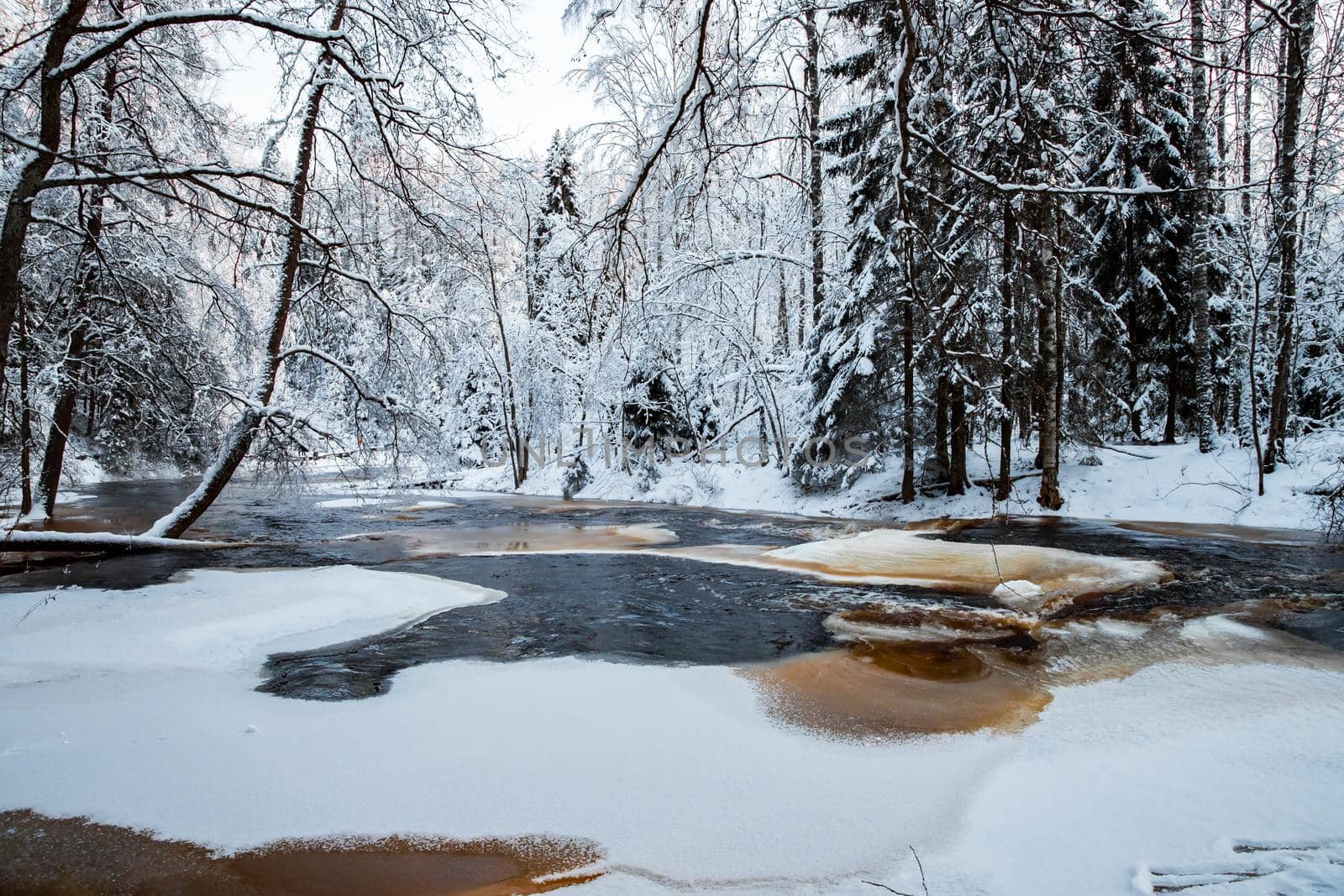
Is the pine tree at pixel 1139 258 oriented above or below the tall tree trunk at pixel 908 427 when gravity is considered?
above

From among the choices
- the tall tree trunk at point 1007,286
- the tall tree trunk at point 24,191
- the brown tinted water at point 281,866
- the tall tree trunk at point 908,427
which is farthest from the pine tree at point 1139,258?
the tall tree trunk at point 24,191

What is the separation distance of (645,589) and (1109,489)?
36.5ft

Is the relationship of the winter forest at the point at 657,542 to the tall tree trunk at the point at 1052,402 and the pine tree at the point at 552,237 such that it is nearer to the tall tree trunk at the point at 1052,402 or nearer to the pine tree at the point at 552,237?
the tall tree trunk at the point at 1052,402

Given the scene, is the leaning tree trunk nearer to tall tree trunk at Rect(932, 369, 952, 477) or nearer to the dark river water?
the dark river water

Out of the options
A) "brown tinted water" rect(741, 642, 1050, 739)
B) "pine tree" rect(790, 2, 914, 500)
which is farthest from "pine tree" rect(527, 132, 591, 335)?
"brown tinted water" rect(741, 642, 1050, 739)

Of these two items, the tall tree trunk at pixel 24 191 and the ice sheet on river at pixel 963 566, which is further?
the ice sheet on river at pixel 963 566

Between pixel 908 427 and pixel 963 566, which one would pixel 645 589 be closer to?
pixel 963 566

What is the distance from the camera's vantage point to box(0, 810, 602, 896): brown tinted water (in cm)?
232

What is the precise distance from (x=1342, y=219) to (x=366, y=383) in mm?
15713

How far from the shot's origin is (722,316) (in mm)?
18797

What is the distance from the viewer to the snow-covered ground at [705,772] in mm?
2420

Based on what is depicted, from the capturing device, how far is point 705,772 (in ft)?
10.2

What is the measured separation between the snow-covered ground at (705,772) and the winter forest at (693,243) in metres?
1.61

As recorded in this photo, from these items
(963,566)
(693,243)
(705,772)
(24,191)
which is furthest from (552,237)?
(705,772)
